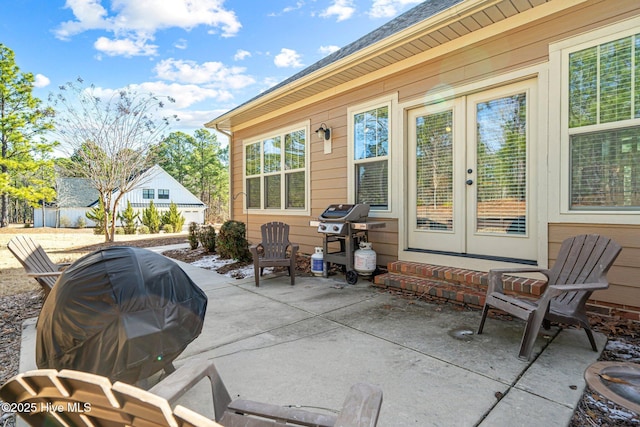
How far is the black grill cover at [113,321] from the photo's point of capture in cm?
146

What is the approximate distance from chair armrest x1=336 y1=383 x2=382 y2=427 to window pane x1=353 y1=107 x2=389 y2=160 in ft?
13.4

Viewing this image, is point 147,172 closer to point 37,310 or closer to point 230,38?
point 230,38

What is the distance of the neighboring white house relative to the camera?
73.9 ft

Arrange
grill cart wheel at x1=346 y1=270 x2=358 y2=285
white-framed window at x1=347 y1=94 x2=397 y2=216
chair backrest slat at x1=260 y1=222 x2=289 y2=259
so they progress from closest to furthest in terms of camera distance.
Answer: grill cart wheel at x1=346 y1=270 x2=358 y2=285, white-framed window at x1=347 y1=94 x2=397 y2=216, chair backrest slat at x1=260 y1=222 x2=289 y2=259

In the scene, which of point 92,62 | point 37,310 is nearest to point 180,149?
point 92,62

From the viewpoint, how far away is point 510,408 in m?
1.76

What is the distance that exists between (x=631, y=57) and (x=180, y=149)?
3631cm

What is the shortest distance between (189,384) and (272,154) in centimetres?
616

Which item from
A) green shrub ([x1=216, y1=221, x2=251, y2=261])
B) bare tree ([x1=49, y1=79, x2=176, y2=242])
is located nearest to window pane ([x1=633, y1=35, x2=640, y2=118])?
green shrub ([x1=216, y1=221, x2=251, y2=261])

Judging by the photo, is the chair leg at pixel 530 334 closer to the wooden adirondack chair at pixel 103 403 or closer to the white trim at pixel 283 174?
the wooden adirondack chair at pixel 103 403

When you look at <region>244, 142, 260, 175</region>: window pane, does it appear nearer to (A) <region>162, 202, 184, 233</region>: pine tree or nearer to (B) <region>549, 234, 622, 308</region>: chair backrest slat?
(B) <region>549, 234, 622, 308</region>: chair backrest slat

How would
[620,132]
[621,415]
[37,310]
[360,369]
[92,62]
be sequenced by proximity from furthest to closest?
[92,62] < [37,310] < [620,132] < [360,369] < [621,415]

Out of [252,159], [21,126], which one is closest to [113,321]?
[252,159]

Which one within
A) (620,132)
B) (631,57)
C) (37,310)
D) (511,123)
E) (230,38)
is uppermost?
(230,38)
